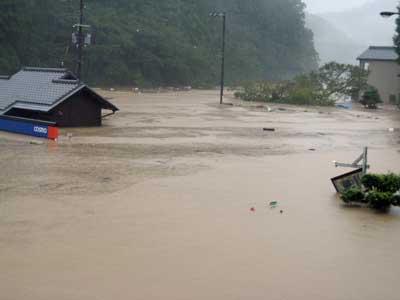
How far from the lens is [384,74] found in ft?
159

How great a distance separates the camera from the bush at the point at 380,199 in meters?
11.2

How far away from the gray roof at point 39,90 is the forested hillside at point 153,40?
1056 inches

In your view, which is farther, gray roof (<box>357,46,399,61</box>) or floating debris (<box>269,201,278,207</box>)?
gray roof (<box>357,46,399,61</box>)

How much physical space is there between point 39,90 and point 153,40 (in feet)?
132

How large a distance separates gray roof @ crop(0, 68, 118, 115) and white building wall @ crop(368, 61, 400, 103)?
3080cm

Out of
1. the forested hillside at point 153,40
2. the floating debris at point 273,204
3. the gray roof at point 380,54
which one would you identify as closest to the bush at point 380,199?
the floating debris at point 273,204

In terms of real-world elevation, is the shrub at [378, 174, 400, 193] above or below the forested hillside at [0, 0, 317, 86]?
below

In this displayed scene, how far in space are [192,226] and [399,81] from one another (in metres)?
42.3

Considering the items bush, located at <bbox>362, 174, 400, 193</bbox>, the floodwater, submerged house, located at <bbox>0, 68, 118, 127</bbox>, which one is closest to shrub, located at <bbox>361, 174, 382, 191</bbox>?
bush, located at <bbox>362, 174, 400, 193</bbox>

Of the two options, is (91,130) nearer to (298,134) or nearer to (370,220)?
(298,134)

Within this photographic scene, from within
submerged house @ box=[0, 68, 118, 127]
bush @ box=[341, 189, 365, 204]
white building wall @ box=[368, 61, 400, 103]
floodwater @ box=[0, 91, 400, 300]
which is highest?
white building wall @ box=[368, 61, 400, 103]

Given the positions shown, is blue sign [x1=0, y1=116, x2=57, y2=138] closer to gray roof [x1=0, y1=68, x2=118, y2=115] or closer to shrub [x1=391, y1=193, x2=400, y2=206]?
gray roof [x1=0, y1=68, x2=118, y2=115]

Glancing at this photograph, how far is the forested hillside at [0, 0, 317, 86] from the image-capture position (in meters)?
54.5

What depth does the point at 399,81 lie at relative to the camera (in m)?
48.5
